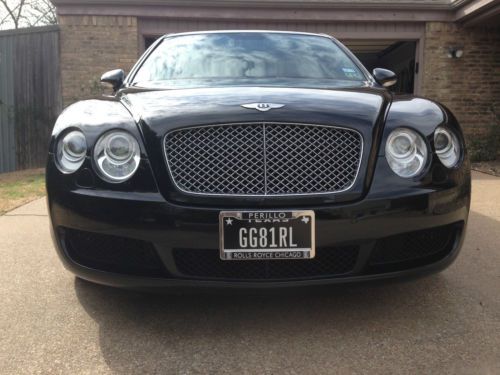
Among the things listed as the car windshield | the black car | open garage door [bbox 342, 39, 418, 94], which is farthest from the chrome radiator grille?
open garage door [bbox 342, 39, 418, 94]

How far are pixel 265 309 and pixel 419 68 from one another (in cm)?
870

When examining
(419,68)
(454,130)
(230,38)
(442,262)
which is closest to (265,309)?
(442,262)

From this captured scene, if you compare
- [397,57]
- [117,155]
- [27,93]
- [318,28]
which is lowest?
[117,155]

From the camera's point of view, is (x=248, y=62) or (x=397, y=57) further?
(x=397, y=57)

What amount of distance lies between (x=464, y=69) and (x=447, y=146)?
27.7ft

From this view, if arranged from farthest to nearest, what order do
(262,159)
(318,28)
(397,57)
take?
(397,57)
(318,28)
(262,159)

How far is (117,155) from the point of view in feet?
6.95

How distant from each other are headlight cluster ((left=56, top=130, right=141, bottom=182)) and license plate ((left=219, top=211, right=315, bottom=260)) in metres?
0.48

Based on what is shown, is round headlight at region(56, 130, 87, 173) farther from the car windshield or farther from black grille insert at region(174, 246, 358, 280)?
the car windshield

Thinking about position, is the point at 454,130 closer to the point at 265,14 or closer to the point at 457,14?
the point at 265,14

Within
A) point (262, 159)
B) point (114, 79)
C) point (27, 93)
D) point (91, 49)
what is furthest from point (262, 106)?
point (27, 93)

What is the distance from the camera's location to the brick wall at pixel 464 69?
9680 millimetres

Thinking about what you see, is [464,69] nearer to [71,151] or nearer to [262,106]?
[262,106]

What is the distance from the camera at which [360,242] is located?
201 centimetres
